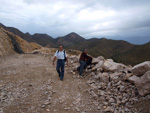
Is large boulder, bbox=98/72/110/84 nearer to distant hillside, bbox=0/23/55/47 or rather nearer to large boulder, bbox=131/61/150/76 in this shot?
large boulder, bbox=131/61/150/76

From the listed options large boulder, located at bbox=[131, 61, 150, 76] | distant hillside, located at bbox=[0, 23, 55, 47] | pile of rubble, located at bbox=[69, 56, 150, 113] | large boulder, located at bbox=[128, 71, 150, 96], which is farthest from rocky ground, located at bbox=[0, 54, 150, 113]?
distant hillside, located at bbox=[0, 23, 55, 47]

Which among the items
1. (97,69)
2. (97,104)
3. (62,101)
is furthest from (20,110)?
(97,69)

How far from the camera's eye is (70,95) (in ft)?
19.1

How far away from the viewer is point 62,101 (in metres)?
5.21

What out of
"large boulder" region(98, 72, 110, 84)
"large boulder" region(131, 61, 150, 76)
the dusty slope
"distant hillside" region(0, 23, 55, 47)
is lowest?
the dusty slope

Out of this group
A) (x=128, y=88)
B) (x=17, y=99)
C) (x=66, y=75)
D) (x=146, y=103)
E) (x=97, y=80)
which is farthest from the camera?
(x=66, y=75)

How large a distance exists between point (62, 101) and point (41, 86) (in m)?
1.91

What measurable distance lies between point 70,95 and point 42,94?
1445 millimetres

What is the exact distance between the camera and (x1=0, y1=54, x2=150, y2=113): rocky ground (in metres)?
4.60

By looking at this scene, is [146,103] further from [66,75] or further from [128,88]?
[66,75]

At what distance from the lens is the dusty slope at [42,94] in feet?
15.4

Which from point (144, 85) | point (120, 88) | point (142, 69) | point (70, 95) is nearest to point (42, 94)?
point (70, 95)

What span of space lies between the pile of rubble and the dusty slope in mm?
561

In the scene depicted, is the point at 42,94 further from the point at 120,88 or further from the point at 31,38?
the point at 31,38
